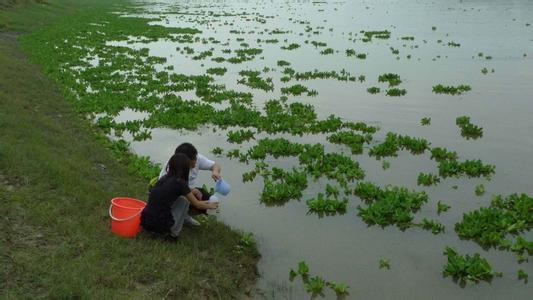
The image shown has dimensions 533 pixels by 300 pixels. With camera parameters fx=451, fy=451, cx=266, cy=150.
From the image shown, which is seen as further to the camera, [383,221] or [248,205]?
[248,205]

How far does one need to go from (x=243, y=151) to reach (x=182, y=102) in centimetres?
631

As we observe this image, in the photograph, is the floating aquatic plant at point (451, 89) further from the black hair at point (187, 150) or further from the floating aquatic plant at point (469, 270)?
the black hair at point (187, 150)

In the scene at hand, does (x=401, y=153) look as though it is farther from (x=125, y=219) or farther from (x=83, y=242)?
(x=83, y=242)

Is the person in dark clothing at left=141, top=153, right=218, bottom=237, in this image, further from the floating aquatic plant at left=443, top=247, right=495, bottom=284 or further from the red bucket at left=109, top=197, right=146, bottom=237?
the floating aquatic plant at left=443, top=247, right=495, bottom=284

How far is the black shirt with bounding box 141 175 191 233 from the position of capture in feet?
26.0

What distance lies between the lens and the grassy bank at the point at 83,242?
6711mm

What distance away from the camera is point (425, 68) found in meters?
25.8

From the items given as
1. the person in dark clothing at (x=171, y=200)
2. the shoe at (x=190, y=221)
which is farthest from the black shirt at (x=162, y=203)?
the shoe at (x=190, y=221)

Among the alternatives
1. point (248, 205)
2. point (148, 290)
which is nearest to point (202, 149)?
point (248, 205)

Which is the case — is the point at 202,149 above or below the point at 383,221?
below

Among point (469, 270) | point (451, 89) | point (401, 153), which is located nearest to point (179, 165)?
point (469, 270)

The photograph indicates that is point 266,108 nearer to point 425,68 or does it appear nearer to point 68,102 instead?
point 68,102

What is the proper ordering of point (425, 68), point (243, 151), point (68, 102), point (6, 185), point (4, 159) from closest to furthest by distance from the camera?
point (6, 185), point (4, 159), point (243, 151), point (68, 102), point (425, 68)

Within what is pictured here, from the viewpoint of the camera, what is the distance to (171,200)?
8.01 meters
